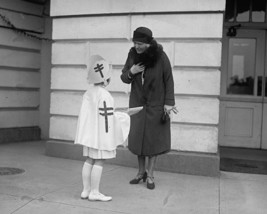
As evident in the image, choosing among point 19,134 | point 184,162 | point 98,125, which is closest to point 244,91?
point 184,162

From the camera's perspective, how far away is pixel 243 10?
9172 mm

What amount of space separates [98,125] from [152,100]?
3.71 feet

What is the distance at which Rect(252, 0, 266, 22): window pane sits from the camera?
908 centimetres

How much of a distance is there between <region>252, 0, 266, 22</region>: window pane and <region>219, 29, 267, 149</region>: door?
0.27 metres

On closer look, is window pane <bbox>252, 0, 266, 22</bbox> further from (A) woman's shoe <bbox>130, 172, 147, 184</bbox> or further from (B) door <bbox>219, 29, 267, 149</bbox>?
(A) woman's shoe <bbox>130, 172, 147, 184</bbox>

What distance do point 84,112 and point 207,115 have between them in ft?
8.54

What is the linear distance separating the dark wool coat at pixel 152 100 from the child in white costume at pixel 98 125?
30.2 inches

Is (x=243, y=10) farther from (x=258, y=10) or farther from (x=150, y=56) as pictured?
(x=150, y=56)

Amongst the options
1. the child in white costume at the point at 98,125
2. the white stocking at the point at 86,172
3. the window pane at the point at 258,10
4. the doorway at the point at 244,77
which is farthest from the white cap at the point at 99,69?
the window pane at the point at 258,10

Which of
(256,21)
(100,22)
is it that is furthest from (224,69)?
(100,22)

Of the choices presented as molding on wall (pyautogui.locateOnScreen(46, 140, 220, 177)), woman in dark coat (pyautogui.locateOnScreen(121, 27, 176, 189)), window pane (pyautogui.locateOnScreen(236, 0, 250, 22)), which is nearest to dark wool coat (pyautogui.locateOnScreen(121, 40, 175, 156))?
woman in dark coat (pyautogui.locateOnScreen(121, 27, 176, 189))

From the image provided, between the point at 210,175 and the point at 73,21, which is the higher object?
the point at 73,21

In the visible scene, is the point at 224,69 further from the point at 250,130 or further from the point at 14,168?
the point at 14,168

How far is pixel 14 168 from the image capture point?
6.95 m
